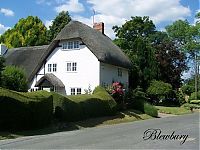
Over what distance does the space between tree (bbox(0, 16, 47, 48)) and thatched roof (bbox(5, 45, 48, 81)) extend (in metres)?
18.3

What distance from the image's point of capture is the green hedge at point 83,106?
26.1 m

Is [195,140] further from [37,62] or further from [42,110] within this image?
[37,62]

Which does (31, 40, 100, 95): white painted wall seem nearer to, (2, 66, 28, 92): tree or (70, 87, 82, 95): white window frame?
(70, 87, 82, 95): white window frame

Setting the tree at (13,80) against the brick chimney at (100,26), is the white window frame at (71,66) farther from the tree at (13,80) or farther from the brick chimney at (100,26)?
the brick chimney at (100,26)

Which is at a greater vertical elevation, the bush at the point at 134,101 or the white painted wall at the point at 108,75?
the white painted wall at the point at 108,75

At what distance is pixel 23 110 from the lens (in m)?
21.1

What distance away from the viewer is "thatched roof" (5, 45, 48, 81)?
4681 cm

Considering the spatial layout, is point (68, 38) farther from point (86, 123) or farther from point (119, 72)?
point (86, 123)

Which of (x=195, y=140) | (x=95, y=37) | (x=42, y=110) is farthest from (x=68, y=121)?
(x=95, y=37)

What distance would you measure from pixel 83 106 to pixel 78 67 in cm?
1446

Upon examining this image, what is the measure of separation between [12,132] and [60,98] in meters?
6.40

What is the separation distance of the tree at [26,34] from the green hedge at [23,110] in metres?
48.2

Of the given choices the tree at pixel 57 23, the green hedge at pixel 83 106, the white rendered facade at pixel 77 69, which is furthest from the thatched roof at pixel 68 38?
the tree at pixel 57 23

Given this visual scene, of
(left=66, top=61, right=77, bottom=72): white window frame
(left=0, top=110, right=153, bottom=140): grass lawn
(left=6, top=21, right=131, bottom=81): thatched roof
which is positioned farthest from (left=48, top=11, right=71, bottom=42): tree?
(left=0, top=110, right=153, bottom=140): grass lawn
